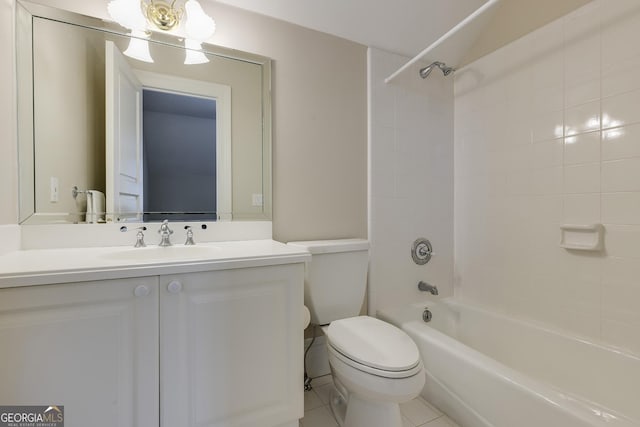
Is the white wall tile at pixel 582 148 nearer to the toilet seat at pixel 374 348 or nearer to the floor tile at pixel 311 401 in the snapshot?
the toilet seat at pixel 374 348

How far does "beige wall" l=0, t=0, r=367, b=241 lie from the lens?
4.96ft

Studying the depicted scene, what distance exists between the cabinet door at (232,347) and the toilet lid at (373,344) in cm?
22

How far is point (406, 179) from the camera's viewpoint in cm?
188

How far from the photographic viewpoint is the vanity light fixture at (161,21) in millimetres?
1225

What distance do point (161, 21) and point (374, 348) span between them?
1694mm

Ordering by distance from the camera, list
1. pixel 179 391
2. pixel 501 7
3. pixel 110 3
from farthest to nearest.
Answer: pixel 501 7 < pixel 110 3 < pixel 179 391

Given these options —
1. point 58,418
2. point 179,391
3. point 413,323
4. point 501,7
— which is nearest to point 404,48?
point 501,7

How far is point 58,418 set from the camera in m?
0.76

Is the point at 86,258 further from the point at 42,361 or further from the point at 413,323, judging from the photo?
the point at 413,323

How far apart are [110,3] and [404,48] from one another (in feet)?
5.23

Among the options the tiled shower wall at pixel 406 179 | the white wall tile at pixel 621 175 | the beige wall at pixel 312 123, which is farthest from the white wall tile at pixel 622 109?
the beige wall at pixel 312 123

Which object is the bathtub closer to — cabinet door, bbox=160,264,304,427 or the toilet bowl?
the toilet bowl

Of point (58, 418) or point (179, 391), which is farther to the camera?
point (179, 391)

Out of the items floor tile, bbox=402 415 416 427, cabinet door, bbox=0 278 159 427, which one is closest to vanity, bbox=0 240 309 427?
cabinet door, bbox=0 278 159 427
